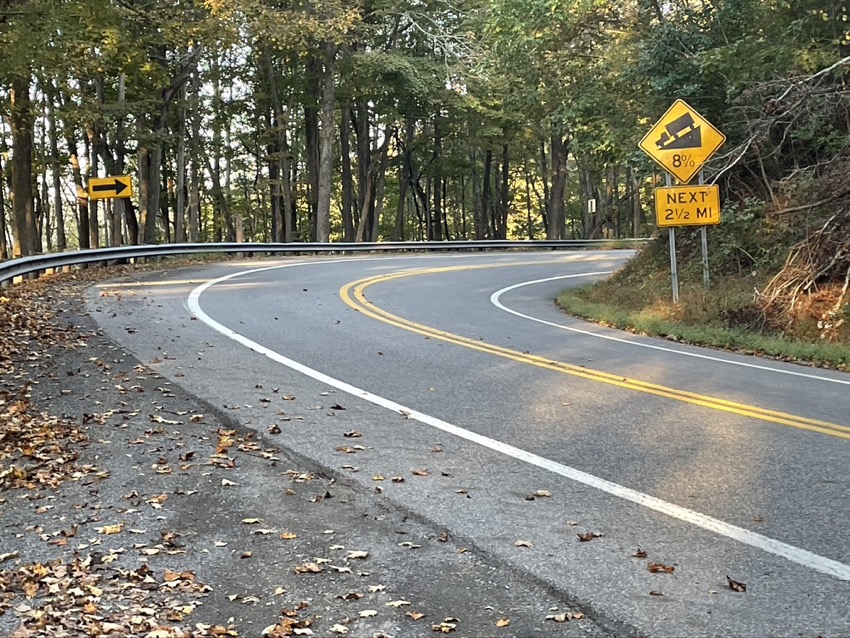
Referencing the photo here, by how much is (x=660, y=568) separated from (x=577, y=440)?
2.21 metres

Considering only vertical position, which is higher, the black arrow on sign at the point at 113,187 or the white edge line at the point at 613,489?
the black arrow on sign at the point at 113,187

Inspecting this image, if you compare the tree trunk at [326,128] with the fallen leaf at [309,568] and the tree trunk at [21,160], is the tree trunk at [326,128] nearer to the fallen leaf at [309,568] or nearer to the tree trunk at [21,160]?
the tree trunk at [21,160]

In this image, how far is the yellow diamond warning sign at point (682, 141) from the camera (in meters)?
13.3

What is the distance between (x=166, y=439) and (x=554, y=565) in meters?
3.42

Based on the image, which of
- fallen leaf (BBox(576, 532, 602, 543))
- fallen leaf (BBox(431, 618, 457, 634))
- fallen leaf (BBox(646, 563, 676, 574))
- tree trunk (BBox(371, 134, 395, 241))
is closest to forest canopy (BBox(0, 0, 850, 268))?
tree trunk (BBox(371, 134, 395, 241))

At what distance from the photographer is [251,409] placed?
690 cm

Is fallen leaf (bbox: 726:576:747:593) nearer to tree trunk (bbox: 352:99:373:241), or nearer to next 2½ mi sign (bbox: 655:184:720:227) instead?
next 2½ mi sign (bbox: 655:184:720:227)

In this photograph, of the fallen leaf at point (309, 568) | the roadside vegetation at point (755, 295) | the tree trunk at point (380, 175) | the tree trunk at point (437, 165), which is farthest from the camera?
the tree trunk at point (437, 165)

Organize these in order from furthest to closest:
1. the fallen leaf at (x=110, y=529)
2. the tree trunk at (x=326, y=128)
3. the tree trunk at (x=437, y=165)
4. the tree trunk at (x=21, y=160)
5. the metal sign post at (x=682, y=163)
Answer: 1. the tree trunk at (x=437, y=165)
2. the tree trunk at (x=326, y=128)
3. the tree trunk at (x=21, y=160)
4. the metal sign post at (x=682, y=163)
5. the fallen leaf at (x=110, y=529)

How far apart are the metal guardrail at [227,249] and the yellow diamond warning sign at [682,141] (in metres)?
11.7

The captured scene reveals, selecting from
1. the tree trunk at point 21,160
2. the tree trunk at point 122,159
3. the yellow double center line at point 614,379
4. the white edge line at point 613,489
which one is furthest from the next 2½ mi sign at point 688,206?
the tree trunk at point 122,159

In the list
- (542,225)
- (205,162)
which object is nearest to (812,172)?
(205,162)

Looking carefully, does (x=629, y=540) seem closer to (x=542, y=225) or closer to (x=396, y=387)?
(x=396, y=387)

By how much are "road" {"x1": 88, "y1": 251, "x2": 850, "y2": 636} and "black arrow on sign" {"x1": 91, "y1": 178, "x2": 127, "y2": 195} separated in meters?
8.93
